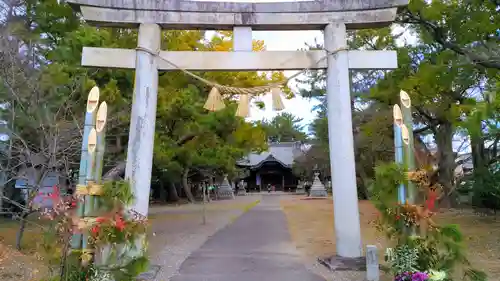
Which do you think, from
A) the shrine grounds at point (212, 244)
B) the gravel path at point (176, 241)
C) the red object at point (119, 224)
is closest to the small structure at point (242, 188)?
the gravel path at point (176, 241)

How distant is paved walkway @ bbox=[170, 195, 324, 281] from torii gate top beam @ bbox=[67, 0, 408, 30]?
15.3 ft

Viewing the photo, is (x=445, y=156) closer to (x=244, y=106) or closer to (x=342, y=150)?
(x=342, y=150)

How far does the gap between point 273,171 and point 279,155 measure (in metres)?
4.25

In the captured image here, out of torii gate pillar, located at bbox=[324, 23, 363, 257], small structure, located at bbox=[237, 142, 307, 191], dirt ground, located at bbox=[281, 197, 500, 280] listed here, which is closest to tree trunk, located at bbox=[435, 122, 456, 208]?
dirt ground, located at bbox=[281, 197, 500, 280]

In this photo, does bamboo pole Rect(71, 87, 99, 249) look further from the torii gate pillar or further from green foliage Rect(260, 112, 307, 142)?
green foliage Rect(260, 112, 307, 142)

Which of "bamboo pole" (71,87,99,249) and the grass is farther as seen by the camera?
the grass

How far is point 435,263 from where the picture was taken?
16.6ft

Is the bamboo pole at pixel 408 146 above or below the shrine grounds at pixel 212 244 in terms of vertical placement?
above

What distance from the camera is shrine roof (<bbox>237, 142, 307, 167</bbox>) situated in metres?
49.9

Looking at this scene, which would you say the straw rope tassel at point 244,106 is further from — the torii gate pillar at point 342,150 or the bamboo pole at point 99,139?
the bamboo pole at point 99,139

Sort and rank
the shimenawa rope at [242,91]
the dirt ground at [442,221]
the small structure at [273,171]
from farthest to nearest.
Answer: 1. the small structure at [273,171]
2. the dirt ground at [442,221]
3. the shimenawa rope at [242,91]

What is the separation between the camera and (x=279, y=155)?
55.3 m

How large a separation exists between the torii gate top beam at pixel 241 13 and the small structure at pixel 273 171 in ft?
140

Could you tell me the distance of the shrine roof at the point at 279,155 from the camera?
49.9 metres
